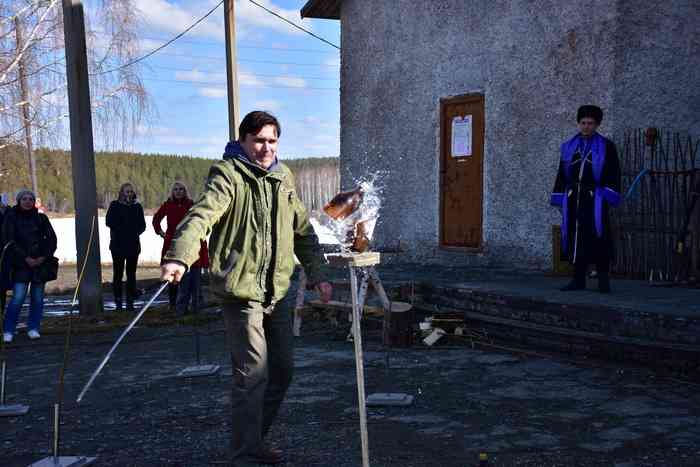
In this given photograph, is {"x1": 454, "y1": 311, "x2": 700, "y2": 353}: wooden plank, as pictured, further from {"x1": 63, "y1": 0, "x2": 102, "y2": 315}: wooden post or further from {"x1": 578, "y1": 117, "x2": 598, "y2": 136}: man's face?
{"x1": 63, "y1": 0, "x2": 102, "y2": 315}: wooden post

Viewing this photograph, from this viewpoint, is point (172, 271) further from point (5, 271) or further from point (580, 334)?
point (5, 271)

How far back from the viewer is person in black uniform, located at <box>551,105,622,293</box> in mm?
7590

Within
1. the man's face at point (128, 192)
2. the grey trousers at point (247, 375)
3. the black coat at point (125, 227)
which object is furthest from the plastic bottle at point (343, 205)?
the man's face at point (128, 192)

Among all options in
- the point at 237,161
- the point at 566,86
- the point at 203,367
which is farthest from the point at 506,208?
the point at 237,161

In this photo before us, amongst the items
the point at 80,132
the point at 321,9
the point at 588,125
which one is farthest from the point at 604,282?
the point at 321,9

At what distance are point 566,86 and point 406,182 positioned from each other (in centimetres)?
334

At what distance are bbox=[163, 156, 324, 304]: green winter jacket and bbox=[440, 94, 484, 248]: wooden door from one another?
7329 mm

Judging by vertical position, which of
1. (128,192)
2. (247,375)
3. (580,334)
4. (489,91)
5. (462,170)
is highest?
(489,91)

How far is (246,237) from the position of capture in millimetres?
4203

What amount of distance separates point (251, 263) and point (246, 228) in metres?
0.18

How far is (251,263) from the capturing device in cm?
420

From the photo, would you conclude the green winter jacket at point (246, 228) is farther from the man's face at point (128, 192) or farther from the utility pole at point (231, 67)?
the utility pole at point (231, 67)

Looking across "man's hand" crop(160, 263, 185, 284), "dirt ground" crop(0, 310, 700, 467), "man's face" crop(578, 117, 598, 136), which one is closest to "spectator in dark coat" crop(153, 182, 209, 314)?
"dirt ground" crop(0, 310, 700, 467)

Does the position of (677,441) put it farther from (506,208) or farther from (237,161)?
(506,208)
